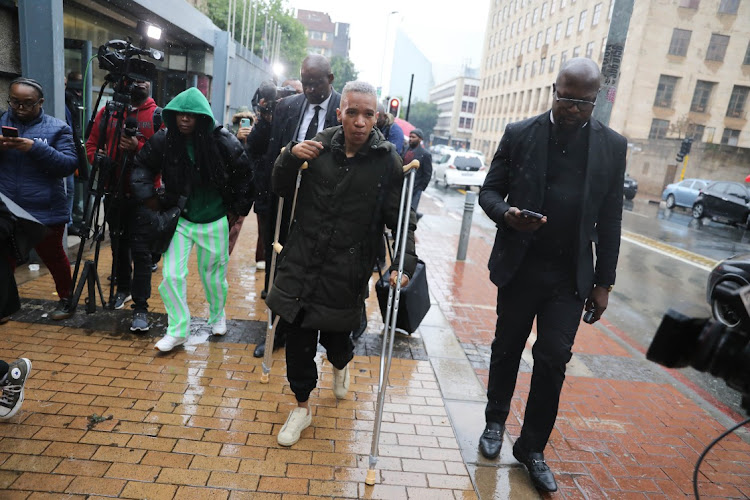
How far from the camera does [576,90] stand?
2.75m

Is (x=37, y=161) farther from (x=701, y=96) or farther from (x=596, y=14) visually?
(x=596, y=14)

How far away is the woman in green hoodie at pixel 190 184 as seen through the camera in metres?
3.96

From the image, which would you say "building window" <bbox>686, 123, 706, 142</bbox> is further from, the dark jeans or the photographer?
the dark jeans

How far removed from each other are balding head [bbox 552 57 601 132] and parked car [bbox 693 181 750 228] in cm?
1919

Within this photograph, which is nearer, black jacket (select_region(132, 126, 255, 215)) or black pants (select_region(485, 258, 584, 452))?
black pants (select_region(485, 258, 584, 452))

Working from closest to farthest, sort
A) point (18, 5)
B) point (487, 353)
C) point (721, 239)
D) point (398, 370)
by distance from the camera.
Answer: point (398, 370)
point (487, 353)
point (18, 5)
point (721, 239)

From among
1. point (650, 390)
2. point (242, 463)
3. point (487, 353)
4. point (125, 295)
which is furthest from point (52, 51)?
point (650, 390)

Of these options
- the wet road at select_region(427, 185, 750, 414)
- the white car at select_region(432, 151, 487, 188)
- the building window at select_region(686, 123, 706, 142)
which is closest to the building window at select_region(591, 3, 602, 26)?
the building window at select_region(686, 123, 706, 142)

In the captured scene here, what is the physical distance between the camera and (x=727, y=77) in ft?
137

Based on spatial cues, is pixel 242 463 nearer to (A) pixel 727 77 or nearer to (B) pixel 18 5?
(B) pixel 18 5

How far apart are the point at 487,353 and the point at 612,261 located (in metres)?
2.14

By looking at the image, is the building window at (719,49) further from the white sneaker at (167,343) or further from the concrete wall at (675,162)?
the white sneaker at (167,343)

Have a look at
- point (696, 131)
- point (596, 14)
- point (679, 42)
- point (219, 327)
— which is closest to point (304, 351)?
point (219, 327)

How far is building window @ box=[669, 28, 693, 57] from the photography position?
4022 centimetres
